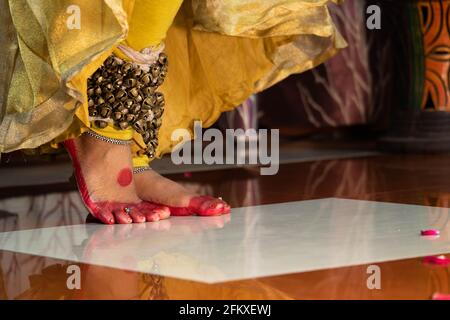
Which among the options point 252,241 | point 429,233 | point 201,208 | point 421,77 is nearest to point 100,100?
point 201,208

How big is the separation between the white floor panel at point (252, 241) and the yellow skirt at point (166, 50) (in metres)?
0.16

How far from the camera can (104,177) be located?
1604 mm

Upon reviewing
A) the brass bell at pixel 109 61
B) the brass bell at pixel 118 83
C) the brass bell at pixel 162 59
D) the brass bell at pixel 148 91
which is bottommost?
the brass bell at pixel 148 91

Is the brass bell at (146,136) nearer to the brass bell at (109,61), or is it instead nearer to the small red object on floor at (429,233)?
the brass bell at (109,61)

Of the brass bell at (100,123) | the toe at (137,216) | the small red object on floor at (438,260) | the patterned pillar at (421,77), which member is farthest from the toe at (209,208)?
the patterned pillar at (421,77)

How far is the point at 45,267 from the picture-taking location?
1.25 metres

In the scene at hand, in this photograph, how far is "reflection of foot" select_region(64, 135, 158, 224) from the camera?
1599mm

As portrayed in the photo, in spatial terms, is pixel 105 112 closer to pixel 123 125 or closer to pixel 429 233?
pixel 123 125

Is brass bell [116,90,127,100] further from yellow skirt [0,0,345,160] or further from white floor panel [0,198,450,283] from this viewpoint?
white floor panel [0,198,450,283]

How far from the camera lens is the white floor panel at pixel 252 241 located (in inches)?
48.2

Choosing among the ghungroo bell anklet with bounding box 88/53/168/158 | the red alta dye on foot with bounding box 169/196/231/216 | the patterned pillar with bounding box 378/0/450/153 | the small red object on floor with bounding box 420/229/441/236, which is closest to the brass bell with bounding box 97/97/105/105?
the ghungroo bell anklet with bounding box 88/53/168/158

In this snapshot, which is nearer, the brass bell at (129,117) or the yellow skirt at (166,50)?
the yellow skirt at (166,50)
